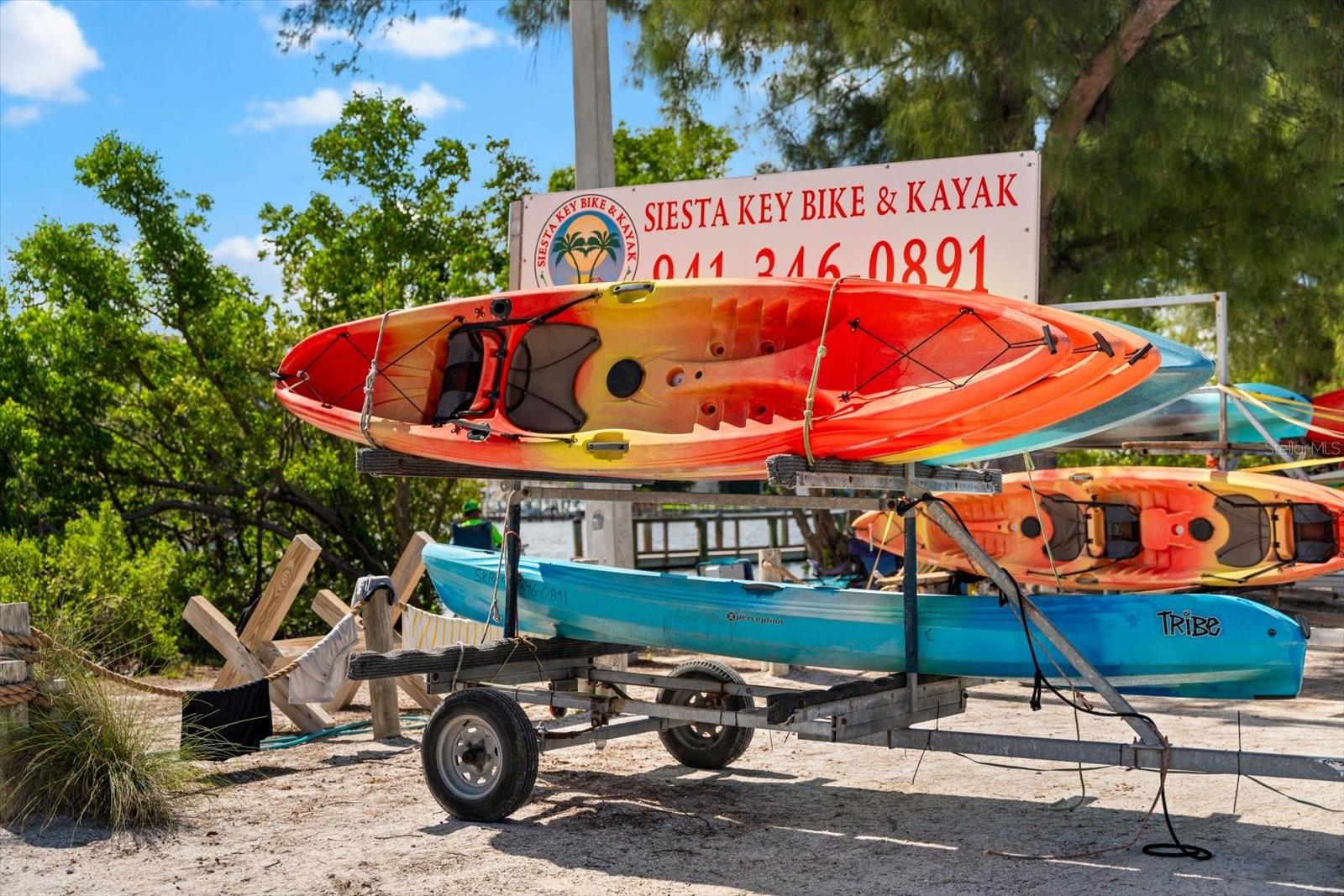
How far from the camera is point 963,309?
255 inches

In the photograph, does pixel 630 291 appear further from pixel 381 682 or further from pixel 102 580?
pixel 102 580

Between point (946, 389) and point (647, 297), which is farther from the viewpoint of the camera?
point (647, 297)

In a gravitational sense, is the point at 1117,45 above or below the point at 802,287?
above

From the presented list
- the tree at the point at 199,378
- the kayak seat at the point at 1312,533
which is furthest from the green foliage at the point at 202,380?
the kayak seat at the point at 1312,533

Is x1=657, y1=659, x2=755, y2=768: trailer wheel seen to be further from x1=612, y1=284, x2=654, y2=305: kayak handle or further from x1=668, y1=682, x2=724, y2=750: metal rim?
x1=612, y1=284, x2=654, y2=305: kayak handle

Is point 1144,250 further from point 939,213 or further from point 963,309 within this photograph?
point 963,309

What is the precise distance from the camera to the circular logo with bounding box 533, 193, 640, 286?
31.0 feet

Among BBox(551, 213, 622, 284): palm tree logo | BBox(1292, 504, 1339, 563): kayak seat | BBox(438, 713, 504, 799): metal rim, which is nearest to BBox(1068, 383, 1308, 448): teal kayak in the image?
BBox(1292, 504, 1339, 563): kayak seat

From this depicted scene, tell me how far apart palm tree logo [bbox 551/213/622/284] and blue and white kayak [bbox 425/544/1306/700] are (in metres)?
2.61

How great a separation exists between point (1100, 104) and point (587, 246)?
7.61 m

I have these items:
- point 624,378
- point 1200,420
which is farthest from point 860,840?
point 1200,420

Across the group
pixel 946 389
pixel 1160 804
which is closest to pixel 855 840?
pixel 1160 804

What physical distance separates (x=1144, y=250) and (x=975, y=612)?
10601 millimetres

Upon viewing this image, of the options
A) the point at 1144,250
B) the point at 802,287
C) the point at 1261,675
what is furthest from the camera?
the point at 1144,250
